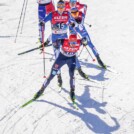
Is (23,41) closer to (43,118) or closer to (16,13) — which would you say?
(16,13)

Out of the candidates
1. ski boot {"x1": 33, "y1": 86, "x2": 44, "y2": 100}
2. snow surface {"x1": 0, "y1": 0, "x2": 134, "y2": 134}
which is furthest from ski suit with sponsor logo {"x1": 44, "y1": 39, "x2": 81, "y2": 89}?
snow surface {"x1": 0, "y1": 0, "x2": 134, "y2": 134}

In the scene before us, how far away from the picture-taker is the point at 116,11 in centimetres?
1888

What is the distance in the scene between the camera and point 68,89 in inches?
482

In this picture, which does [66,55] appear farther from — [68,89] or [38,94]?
[68,89]

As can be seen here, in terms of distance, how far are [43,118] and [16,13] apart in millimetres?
9951

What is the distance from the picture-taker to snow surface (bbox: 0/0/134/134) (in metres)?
10.5

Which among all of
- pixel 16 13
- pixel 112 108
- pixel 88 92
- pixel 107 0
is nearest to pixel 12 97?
pixel 88 92

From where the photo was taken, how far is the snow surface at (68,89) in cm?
1046

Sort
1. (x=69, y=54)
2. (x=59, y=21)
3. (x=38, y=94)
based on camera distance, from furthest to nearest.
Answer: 1. (x=59, y=21)
2. (x=38, y=94)
3. (x=69, y=54)

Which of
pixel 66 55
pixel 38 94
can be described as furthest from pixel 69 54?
pixel 38 94

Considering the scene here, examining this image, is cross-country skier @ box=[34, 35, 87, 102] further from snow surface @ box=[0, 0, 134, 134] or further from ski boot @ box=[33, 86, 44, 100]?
snow surface @ box=[0, 0, 134, 134]


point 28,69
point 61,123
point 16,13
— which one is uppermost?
point 16,13

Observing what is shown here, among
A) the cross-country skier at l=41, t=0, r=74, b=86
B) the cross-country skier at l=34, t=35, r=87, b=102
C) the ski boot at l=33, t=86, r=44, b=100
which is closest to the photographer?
the cross-country skier at l=34, t=35, r=87, b=102

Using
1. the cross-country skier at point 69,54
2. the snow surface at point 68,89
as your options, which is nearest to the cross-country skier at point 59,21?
the cross-country skier at point 69,54
